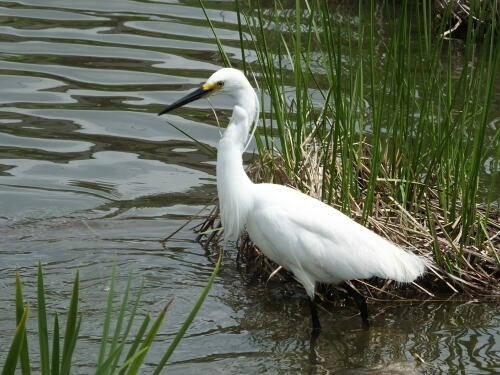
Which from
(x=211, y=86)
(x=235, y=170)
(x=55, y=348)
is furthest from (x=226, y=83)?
(x=55, y=348)

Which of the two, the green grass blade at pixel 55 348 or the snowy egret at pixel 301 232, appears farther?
the snowy egret at pixel 301 232

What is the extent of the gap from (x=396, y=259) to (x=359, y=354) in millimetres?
521

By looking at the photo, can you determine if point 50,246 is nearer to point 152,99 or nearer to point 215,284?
point 215,284

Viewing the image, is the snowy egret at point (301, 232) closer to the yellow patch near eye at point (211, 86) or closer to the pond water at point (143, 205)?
the yellow patch near eye at point (211, 86)

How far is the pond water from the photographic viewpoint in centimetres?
457

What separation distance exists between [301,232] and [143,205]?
2149mm

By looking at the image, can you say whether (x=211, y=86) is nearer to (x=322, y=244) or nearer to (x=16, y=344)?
(x=322, y=244)

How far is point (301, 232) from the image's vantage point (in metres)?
4.74

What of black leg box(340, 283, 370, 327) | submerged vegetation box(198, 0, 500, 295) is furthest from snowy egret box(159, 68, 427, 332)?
submerged vegetation box(198, 0, 500, 295)

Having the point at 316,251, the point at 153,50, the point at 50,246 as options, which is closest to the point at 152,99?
the point at 153,50

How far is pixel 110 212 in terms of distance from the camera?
649cm

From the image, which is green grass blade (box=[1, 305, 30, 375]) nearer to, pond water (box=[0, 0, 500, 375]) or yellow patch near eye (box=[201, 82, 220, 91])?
pond water (box=[0, 0, 500, 375])

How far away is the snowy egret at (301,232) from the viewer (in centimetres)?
470

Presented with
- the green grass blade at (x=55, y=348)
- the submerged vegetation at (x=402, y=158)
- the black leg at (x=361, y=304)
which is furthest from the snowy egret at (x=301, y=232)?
the green grass blade at (x=55, y=348)
